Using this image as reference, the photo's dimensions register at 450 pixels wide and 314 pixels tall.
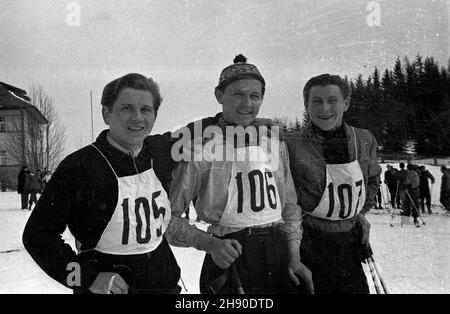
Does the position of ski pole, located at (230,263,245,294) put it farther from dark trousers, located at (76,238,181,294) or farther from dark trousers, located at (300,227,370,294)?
dark trousers, located at (300,227,370,294)

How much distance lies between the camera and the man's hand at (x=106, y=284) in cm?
146

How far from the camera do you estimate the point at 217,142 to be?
5.46 ft

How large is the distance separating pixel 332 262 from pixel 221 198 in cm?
68

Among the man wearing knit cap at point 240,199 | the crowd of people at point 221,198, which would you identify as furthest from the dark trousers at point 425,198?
the man wearing knit cap at point 240,199

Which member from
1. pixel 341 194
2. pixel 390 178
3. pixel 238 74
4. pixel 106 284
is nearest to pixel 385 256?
pixel 390 178

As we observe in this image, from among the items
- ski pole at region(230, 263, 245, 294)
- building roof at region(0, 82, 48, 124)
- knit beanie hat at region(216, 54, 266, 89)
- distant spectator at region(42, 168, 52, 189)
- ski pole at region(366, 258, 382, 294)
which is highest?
knit beanie hat at region(216, 54, 266, 89)

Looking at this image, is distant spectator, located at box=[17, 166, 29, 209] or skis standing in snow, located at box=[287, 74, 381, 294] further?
skis standing in snow, located at box=[287, 74, 381, 294]

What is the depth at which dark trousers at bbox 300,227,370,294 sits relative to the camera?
1.81m

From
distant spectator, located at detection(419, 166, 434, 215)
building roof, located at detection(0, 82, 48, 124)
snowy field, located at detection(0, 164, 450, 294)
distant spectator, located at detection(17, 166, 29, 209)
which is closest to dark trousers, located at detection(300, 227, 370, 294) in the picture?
snowy field, located at detection(0, 164, 450, 294)

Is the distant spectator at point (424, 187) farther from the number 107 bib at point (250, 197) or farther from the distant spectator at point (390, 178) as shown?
the number 107 bib at point (250, 197)

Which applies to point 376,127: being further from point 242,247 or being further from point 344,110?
point 242,247

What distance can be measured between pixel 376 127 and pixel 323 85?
38 centimetres

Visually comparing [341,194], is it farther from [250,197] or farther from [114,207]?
[114,207]

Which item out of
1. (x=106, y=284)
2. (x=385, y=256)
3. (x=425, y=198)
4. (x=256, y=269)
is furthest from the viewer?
(x=425, y=198)
